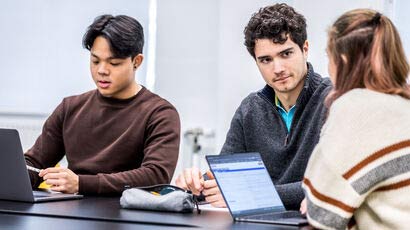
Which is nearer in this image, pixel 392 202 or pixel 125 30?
pixel 392 202

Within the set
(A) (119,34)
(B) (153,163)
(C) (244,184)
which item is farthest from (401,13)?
(C) (244,184)

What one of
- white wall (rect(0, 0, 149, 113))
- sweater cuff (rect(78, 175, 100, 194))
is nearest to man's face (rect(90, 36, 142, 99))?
sweater cuff (rect(78, 175, 100, 194))

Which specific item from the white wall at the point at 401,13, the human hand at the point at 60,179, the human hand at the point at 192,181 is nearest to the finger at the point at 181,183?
the human hand at the point at 192,181

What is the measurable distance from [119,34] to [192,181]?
767mm

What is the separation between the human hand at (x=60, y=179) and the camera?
8.36ft

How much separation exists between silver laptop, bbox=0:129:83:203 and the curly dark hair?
89 cm

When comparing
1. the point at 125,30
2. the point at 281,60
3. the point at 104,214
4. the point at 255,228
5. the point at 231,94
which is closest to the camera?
the point at 255,228

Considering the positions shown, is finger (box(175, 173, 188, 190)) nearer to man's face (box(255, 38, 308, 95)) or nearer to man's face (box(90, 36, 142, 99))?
man's face (box(255, 38, 308, 95))

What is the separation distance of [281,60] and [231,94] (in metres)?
1.56

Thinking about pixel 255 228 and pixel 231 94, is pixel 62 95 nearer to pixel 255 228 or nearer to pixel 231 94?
pixel 231 94

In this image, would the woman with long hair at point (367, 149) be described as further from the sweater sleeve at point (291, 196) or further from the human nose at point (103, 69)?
the human nose at point (103, 69)

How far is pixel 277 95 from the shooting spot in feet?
8.87

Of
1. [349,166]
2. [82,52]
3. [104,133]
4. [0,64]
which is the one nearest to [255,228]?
[349,166]

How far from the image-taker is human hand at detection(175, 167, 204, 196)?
2348 mm
